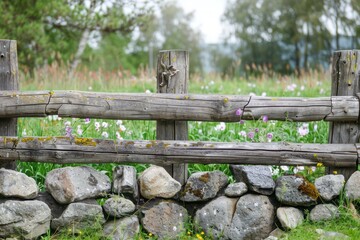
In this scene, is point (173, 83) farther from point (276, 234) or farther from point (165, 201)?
point (276, 234)

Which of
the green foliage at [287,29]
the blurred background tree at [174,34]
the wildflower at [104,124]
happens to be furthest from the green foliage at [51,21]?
the green foliage at [287,29]

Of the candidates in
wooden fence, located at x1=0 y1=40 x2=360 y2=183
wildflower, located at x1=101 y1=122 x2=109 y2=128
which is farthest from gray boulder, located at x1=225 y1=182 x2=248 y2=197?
wildflower, located at x1=101 y1=122 x2=109 y2=128

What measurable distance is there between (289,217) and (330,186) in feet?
1.48

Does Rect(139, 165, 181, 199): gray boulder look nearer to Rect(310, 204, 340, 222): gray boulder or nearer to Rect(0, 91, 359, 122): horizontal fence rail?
Rect(0, 91, 359, 122): horizontal fence rail

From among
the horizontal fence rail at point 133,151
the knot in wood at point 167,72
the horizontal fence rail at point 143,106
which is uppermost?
the knot in wood at point 167,72

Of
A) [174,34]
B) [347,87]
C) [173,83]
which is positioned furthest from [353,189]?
[174,34]

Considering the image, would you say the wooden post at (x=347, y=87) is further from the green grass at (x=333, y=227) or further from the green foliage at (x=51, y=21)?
the green foliage at (x=51, y=21)

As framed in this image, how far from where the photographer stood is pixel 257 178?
4066 millimetres

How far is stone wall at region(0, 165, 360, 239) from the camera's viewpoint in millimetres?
3908

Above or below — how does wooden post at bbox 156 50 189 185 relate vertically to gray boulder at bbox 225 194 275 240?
above

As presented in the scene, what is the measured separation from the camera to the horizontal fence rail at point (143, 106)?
405 centimetres

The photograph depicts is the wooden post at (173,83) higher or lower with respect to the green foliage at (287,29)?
lower

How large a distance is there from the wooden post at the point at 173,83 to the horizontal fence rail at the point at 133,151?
0.15 m

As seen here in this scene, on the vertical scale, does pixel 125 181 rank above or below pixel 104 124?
below
